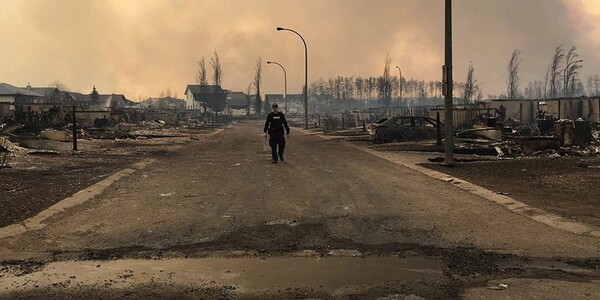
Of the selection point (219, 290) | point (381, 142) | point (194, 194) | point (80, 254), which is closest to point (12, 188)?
point (194, 194)

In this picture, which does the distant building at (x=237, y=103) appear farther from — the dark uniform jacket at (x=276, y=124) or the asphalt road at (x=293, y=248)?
the asphalt road at (x=293, y=248)

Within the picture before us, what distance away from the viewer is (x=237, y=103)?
141 metres

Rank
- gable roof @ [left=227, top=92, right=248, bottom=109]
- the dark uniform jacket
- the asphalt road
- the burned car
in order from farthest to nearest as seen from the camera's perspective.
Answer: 1. gable roof @ [left=227, top=92, right=248, bottom=109]
2. the burned car
3. the dark uniform jacket
4. the asphalt road

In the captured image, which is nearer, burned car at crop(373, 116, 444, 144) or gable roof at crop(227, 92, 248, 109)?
burned car at crop(373, 116, 444, 144)

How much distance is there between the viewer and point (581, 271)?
4562 mm

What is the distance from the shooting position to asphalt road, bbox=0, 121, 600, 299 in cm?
418

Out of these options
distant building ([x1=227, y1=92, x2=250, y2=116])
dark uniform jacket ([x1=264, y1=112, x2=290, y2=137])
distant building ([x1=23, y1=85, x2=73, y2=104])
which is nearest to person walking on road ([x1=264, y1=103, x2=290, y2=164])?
dark uniform jacket ([x1=264, y1=112, x2=290, y2=137])

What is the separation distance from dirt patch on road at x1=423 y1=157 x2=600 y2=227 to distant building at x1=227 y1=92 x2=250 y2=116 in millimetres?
122589

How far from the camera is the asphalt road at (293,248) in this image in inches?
165

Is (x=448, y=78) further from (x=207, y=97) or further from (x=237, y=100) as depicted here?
(x=237, y=100)

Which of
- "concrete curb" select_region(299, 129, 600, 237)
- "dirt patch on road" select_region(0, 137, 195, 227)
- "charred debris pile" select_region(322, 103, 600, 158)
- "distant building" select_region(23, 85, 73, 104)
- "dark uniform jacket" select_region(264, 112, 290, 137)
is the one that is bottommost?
"concrete curb" select_region(299, 129, 600, 237)

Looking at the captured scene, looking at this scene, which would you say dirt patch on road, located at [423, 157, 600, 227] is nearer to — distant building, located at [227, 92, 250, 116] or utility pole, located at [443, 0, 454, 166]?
utility pole, located at [443, 0, 454, 166]

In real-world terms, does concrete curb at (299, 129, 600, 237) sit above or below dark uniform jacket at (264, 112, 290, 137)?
below

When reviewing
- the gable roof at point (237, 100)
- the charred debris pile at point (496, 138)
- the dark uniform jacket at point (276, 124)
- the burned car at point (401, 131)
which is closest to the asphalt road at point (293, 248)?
the dark uniform jacket at point (276, 124)
